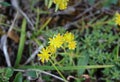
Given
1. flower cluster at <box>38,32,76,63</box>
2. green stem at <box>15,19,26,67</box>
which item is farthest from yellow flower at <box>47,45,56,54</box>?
green stem at <box>15,19,26,67</box>

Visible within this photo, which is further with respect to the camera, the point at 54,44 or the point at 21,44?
the point at 21,44

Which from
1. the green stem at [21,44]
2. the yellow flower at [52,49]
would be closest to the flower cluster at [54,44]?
the yellow flower at [52,49]

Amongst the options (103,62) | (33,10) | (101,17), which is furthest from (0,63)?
(101,17)

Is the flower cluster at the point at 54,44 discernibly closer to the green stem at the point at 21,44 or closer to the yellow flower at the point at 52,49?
the yellow flower at the point at 52,49

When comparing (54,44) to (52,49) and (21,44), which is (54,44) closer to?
(52,49)

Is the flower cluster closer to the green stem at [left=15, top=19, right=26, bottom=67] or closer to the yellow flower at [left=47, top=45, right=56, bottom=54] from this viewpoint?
the yellow flower at [left=47, top=45, right=56, bottom=54]

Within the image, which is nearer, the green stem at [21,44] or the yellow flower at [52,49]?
the yellow flower at [52,49]

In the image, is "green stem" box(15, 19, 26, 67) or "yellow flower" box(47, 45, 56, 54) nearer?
"yellow flower" box(47, 45, 56, 54)

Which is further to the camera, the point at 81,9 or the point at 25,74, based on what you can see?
the point at 81,9

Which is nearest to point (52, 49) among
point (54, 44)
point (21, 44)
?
point (54, 44)

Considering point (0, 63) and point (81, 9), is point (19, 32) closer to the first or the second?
point (0, 63)

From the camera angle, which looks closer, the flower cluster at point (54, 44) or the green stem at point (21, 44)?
the flower cluster at point (54, 44)
